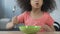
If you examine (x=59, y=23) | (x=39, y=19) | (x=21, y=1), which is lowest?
(x=59, y=23)

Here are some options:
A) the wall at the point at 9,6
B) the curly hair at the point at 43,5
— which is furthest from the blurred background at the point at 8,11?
the curly hair at the point at 43,5

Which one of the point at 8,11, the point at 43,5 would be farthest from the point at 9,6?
the point at 43,5

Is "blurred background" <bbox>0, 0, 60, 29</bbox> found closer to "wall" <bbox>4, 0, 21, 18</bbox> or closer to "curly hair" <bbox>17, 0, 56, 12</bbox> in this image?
"wall" <bbox>4, 0, 21, 18</bbox>

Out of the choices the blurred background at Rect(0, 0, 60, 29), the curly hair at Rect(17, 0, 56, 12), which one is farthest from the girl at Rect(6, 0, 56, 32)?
the blurred background at Rect(0, 0, 60, 29)

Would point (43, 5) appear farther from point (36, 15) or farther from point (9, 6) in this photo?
point (9, 6)

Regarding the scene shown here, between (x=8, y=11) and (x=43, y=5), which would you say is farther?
(x=8, y=11)

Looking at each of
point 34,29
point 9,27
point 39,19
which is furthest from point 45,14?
point 34,29

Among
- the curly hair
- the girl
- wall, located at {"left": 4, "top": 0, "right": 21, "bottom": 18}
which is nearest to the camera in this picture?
the girl

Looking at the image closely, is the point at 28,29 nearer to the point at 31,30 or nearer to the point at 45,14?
the point at 31,30

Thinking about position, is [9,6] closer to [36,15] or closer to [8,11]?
[8,11]

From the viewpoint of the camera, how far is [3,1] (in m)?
1.38

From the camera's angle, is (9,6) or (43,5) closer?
(43,5)

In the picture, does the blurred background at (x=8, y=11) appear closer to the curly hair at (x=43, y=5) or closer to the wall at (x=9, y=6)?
the wall at (x=9, y=6)

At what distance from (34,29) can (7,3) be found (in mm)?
785
